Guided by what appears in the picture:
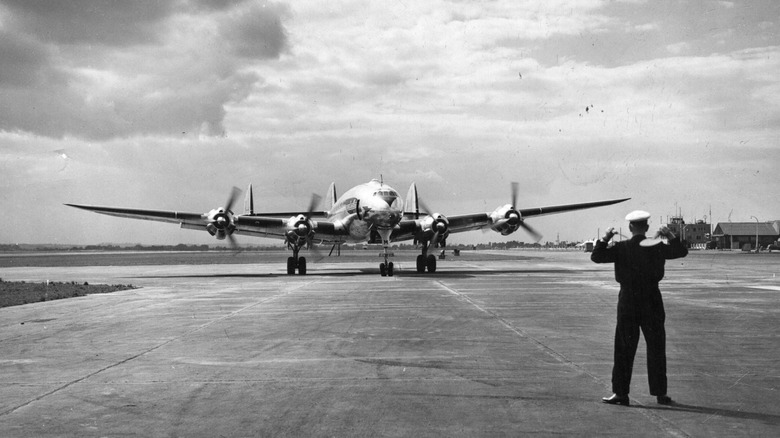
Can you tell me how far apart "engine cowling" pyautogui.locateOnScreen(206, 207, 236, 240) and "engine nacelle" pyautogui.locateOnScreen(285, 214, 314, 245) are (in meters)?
3.11

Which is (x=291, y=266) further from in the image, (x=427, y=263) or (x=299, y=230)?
(x=427, y=263)

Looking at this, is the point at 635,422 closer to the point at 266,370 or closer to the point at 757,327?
the point at 266,370

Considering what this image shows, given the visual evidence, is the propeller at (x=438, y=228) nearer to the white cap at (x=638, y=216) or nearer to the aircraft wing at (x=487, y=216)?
the aircraft wing at (x=487, y=216)

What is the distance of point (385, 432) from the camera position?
19.0ft

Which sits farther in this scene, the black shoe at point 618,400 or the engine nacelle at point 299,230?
the engine nacelle at point 299,230

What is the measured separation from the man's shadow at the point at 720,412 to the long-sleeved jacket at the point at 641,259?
127 cm

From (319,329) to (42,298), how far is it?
12.8 metres

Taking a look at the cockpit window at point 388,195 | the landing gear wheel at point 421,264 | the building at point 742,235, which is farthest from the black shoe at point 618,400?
the building at point 742,235

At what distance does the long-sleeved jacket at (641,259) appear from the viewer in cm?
715

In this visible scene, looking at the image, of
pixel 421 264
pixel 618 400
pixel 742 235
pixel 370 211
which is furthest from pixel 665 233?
pixel 742 235

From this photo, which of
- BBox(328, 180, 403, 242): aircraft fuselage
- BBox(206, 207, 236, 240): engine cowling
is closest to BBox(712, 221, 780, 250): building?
BBox(328, 180, 403, 242): aircraft fuselage

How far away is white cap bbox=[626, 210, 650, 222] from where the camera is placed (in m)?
7.46

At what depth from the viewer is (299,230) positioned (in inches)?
1419

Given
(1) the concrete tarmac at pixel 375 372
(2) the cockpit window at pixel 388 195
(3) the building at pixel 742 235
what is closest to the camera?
(1) the concrete tarmac at pixel 375 372
